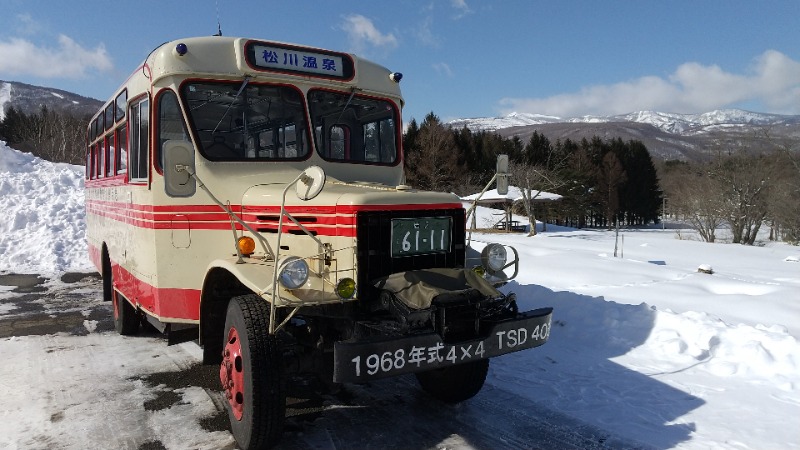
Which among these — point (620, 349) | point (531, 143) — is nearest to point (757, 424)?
point (620, 349)

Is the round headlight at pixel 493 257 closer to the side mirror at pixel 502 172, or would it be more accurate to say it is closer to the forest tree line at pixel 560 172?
the side mirror at pixel 502 172

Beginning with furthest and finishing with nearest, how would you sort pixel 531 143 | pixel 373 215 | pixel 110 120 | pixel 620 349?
pixel 531 143 → pixel 110 120 → pixel 620 349 → pixel 373 215

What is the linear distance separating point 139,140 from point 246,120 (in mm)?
1315

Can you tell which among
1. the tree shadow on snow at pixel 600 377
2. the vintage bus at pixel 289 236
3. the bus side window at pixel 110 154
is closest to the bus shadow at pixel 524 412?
the tree shadow on snow at pixel 600 377

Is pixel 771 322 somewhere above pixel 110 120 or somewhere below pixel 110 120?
below

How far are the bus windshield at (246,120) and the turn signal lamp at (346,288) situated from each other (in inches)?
65.9

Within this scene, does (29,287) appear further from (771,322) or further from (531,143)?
(531,143)

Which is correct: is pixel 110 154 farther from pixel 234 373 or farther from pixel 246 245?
pixel 234 373

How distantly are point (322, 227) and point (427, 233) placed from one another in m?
0.78

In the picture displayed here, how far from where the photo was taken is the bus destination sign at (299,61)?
15.6ft

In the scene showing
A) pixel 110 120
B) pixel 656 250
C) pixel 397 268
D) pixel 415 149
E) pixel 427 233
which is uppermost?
pixel 415 149

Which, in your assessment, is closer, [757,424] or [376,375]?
[376,375]

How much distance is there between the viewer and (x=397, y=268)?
12.7 feet

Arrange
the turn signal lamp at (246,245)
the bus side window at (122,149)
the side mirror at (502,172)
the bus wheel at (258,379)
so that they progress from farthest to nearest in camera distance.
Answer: the bus side window at (122,149) → the side mirror at (502,172) → the turn signal lamp at (246,245) → the bus wheel at (258,379)
